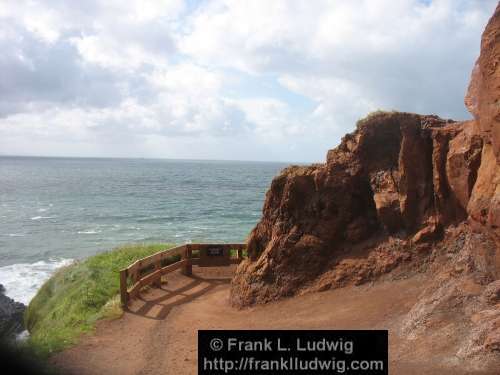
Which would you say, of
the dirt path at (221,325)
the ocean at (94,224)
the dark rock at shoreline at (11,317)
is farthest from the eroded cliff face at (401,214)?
the ocean at (94,224)

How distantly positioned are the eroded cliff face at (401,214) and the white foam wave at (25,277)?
637 inches

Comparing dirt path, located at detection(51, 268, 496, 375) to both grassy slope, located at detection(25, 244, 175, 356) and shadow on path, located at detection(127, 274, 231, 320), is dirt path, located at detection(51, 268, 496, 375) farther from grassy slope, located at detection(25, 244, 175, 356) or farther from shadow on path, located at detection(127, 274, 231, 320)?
grassy slope, located at detection(25, 244, 175, 356)

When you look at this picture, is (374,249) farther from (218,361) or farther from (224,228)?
(224,228)

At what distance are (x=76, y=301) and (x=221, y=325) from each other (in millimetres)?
6793

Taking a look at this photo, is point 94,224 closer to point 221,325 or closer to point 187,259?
point 187,259

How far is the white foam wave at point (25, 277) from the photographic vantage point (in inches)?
969

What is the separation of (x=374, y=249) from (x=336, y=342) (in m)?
5.06

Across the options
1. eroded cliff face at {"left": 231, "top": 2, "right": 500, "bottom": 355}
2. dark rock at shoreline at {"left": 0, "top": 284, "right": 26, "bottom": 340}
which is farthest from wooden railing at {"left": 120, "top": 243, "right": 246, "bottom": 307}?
dark rock at shoreline at {"left": 0, "top": 284, "right": 26, "bottom": 340}

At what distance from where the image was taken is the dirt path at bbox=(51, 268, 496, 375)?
8008 millimetres

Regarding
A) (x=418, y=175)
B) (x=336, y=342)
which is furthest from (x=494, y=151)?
(x=336, y=342)

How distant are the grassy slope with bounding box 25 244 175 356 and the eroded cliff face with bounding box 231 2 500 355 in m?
4.66

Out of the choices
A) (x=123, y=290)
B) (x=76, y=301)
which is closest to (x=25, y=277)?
(x=76, y=301)

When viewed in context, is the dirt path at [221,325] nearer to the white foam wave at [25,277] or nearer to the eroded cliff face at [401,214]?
the eroded cliff face at [401,214]

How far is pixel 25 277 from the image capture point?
28344mm
